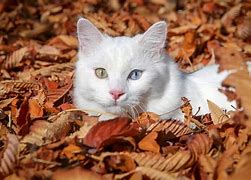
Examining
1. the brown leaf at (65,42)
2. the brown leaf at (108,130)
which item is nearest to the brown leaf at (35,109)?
the brown leaf at (108,130)

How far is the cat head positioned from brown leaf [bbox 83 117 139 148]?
0.42m

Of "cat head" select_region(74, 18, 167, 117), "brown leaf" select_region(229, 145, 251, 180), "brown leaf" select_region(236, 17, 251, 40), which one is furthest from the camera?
"brown leaf" select_region(236, 17, 251, 40)

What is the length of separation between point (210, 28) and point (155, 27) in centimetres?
167

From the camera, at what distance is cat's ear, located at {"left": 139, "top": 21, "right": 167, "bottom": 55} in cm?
243

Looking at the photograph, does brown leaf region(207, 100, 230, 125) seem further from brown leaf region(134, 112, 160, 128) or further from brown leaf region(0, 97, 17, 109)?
brown leaf region(0, 97, 17, 109)

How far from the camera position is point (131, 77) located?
2336 mm

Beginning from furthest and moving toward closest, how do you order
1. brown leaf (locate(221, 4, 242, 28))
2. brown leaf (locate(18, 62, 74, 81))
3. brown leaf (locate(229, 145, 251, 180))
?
brown leaf (locate(221, 4, 242, 28)), brown leaf (locate(18, 62, 74, 81)), brown leaf (locate(229, 145, 251, 180))

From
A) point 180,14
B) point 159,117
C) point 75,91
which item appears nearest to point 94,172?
point 159,117

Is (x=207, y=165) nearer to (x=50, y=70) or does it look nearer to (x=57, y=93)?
(x=57, y=93)

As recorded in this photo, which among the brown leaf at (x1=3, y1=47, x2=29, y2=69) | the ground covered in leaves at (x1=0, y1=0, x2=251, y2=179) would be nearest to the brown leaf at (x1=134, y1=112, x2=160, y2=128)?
the ground covered in leaves at (x1=0, y1=0, x2=251, y2=179)

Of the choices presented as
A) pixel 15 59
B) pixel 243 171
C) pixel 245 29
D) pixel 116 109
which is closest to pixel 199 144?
pixel 243 171

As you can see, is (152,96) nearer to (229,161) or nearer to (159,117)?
(159,117)

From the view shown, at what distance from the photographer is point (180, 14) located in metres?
4.76

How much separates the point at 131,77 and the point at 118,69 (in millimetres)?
83
